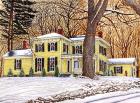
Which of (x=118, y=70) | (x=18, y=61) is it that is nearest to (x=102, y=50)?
(x=118, y=70)

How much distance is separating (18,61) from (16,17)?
290 inches

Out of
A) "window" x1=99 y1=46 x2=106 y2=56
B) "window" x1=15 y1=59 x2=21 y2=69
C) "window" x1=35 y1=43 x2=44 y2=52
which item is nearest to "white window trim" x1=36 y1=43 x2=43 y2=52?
"window" x1=35 y1=43 x2=44 y2=52

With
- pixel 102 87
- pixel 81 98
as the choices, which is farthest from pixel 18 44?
pixel 81 98

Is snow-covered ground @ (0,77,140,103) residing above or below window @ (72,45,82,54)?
below

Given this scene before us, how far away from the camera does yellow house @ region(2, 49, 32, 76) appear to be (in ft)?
179

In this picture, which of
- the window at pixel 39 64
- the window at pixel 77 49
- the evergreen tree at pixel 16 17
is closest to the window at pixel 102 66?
the window at pixel 77 49

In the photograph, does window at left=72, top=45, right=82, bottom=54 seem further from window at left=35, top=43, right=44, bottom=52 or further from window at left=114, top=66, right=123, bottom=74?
window at left=114, top=66, right=123, bottom=74

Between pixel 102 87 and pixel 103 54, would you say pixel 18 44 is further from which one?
pixel 102 87

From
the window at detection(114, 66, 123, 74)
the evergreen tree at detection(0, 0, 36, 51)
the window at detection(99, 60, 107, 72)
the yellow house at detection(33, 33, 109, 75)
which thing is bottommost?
the window at detection(114, 66, 123, 74)

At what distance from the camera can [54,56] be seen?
5200cm

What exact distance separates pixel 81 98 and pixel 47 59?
35301 mm

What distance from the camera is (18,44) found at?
6975 centimetres

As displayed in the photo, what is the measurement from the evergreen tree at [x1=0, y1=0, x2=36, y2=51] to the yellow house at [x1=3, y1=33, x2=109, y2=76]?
4134 mm

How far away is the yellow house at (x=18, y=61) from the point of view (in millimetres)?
54616
